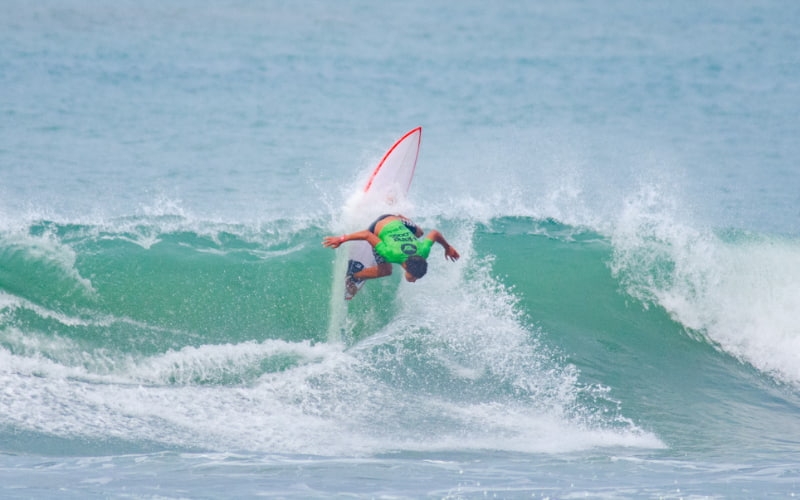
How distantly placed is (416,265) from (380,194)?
5.42 feet

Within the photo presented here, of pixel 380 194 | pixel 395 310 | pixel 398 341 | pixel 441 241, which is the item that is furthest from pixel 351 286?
pixel 441 241

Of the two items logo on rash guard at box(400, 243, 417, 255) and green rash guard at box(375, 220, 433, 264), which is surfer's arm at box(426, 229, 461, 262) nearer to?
green rash guard at box(375, 220, 433, 264)

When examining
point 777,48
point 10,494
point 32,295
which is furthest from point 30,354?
point 777,48

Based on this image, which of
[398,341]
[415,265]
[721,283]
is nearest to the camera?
[415,265]

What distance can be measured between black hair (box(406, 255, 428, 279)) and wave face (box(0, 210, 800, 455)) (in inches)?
38.8

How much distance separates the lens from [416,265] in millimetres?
8805

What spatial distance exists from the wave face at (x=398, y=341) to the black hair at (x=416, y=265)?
99 cm

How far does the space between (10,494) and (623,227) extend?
318 inches

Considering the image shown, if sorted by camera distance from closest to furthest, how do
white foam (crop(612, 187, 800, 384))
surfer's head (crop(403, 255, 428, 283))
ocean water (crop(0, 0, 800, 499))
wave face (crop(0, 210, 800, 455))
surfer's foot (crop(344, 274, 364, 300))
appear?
ocean water (crop(0, 0, 800, 499)), wave face (crop(0, 210, 800, 455)), surfer's head (crop(403, 255, 428, 283)), surfer's foot (crop(344, 274, 364, 300)), white foam (crop(612, 187, 800, 384))

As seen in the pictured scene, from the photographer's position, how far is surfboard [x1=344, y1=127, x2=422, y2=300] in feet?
32.2

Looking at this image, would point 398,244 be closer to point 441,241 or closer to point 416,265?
point 416,265

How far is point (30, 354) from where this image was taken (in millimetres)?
9141

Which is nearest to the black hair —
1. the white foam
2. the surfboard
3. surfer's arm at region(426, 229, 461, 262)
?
surfer's arm at region(426, 229, 461, 262)

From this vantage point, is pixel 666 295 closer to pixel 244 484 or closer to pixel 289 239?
pixel 289 239
